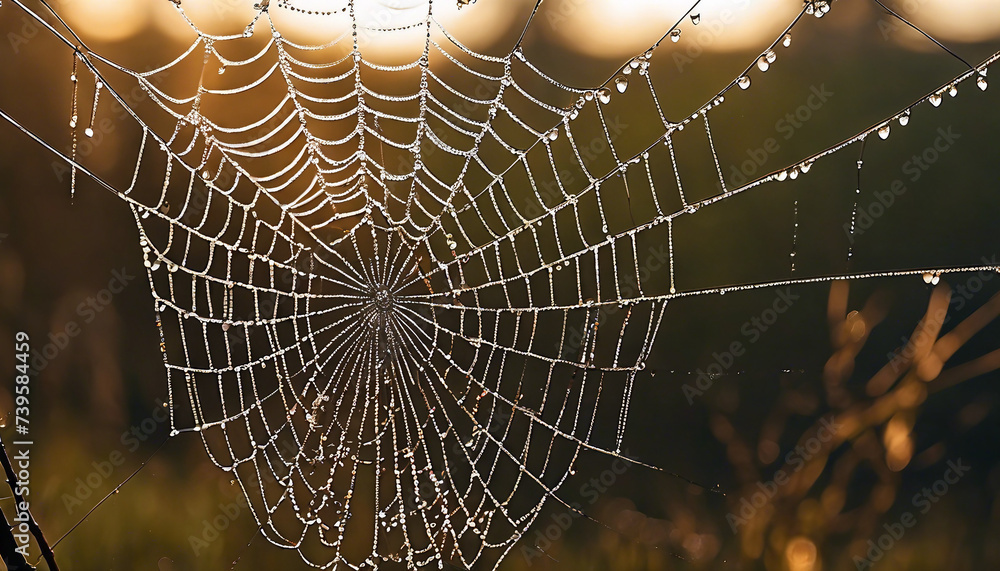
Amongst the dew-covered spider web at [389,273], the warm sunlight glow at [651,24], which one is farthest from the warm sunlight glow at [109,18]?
the warm sunlight glow at [651,24]

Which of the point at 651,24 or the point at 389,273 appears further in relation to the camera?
the point at 651,24

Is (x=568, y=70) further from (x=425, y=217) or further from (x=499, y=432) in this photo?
(x=499, y=432)

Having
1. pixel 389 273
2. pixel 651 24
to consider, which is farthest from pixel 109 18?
pixel 651 24

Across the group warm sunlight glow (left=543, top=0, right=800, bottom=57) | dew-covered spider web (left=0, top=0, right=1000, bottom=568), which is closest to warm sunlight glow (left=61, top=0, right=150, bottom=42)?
dew-covered spider web (left=0, top=0, right=1000, bottom=568)

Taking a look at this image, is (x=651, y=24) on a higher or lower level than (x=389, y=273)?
higher

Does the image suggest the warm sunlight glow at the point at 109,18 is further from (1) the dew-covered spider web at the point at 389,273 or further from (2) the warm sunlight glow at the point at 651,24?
(2) the warm sunlight glow at the point at 651,24

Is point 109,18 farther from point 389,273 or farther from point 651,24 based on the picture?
point 651,24

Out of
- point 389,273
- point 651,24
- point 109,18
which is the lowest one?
point 389,273

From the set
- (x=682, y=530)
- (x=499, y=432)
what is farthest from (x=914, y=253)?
(x=499, y=432)

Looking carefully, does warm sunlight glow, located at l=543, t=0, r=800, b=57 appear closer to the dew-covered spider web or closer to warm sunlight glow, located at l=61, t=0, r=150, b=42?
the dew-covered spider web
